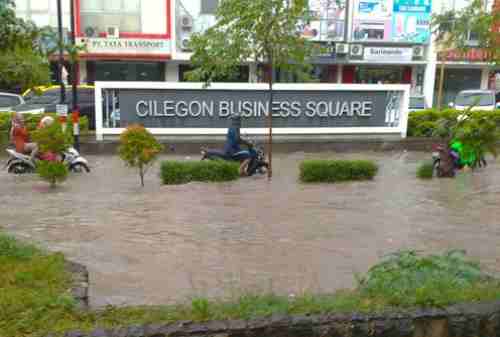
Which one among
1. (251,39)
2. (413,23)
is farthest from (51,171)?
(413,23)

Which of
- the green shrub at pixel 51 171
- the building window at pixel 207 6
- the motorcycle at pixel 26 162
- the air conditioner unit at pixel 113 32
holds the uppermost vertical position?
the building window at pixel 207 6

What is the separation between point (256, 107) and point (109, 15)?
1556 cm

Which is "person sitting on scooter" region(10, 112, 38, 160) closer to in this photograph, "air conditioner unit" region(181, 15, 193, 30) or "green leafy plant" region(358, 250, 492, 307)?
"green leafy plant" region(358, 250, 492, 307)

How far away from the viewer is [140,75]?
30.8 metres

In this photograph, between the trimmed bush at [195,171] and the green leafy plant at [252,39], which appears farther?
the trimmed bush at [195,171]

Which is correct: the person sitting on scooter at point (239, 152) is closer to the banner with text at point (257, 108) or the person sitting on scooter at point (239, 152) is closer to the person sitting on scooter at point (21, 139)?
the banner with text at point (257, 108)

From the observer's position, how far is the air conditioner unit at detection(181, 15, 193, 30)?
96.9 ft

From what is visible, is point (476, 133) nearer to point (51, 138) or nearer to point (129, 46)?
point (51, 138)

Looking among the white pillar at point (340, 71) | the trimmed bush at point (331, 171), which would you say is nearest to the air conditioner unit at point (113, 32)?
the white pillar at point (340, 71)

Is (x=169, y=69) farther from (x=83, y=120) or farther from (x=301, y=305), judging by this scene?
(x=301, y=305)

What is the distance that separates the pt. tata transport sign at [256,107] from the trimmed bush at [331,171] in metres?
4.56

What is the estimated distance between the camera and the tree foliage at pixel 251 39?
35.3 feet

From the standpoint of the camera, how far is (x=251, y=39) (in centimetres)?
1122

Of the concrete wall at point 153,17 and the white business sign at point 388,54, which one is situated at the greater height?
the concrete wall at point 153,17
